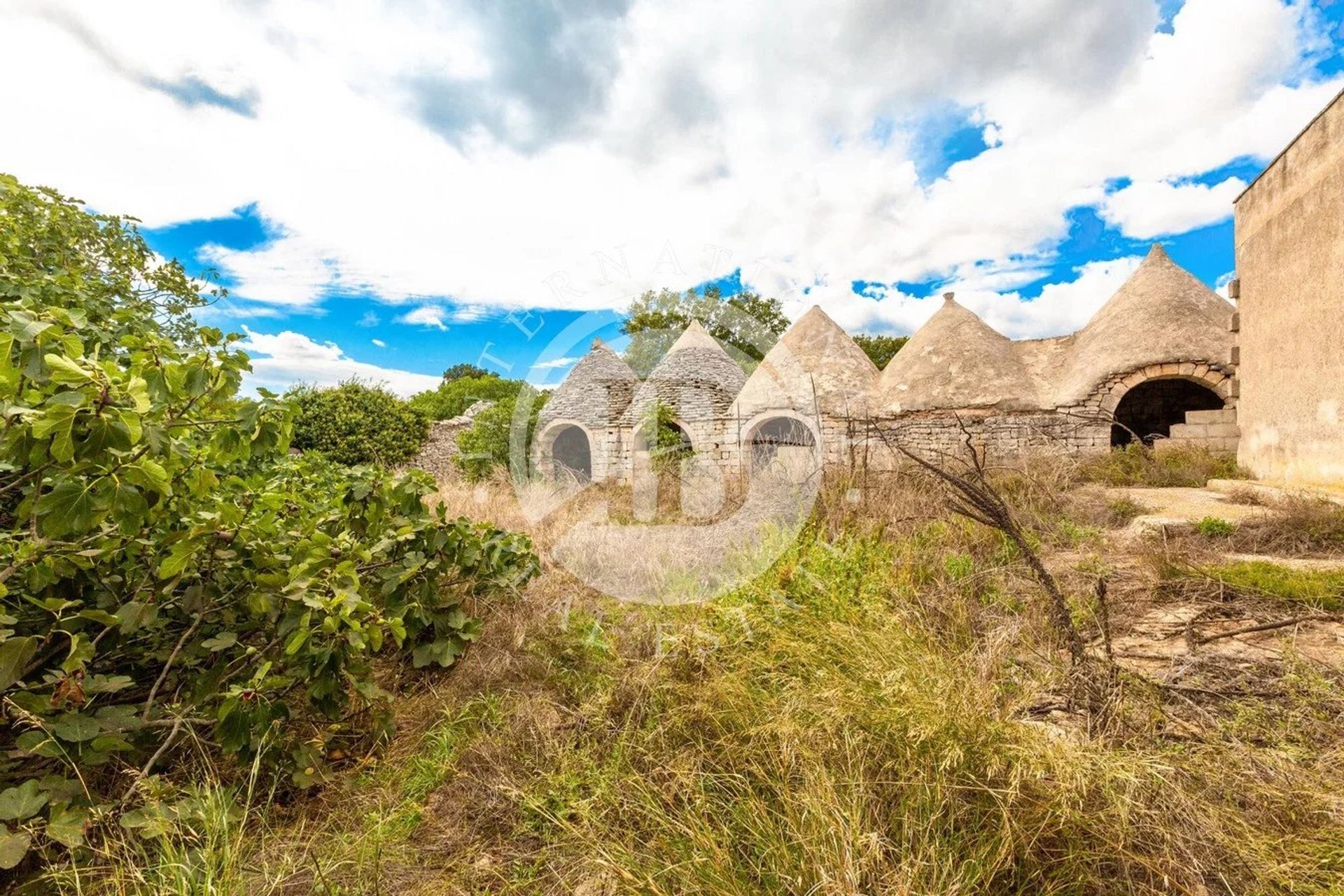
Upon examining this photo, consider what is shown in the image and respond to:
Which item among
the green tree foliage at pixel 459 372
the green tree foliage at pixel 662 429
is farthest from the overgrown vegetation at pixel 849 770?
the green tree foliage at pixel 459 372

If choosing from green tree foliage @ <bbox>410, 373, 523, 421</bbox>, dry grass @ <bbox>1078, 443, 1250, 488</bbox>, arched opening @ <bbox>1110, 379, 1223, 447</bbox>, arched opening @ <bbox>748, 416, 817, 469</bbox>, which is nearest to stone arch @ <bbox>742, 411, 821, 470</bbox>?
arched opening @ <bbox>748, 416, 817, 469</bbox>

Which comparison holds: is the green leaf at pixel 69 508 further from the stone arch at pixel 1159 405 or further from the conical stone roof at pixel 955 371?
the stone arch at pixel 1159 405

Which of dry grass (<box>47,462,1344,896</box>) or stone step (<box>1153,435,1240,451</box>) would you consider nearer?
dry grass (<box>47,462,1344,896</box>)

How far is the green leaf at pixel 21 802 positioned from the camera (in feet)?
4.84

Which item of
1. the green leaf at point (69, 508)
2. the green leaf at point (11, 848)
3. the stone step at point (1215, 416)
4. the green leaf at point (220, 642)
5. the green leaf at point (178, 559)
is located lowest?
the green leaf at point (11, 848)

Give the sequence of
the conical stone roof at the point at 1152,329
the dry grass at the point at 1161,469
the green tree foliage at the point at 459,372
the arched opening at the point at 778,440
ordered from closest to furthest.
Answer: the dry grass at the point at 1161,469, the arched opening at the point at 778,440, the conical stone roof at the point at 1152,329, the green tree foliage at the point at 459,372

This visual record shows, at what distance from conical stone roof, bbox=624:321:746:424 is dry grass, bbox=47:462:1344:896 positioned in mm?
10957

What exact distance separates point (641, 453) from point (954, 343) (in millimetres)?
8289

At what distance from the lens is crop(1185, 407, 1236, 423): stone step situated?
10.5 metres

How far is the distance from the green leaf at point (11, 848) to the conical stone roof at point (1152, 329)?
14.9 meters

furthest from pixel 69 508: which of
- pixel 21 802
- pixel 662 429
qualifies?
pixel 662 429

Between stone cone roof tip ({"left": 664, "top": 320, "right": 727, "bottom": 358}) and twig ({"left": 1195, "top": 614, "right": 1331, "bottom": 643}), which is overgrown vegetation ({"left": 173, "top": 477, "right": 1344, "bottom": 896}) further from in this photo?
stone cone roof tip ({"left": 664, "top": 320, "right": 727, "bottom": 358})

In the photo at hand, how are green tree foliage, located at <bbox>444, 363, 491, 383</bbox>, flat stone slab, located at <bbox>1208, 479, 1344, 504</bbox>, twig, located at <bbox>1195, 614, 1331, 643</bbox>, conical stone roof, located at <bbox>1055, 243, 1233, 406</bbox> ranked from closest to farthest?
1. twig, located at <bbox>1195, 614, 1331, 643</bbox>
2. flat stone slab, located at <bbox>1208, 479, 1344, 504</bbox>
3. conical stone roof, located at <bbox>1055, 243, 1233, 406</bbox>
4. green tree foliage, located at <bbox>444, 363, 491, 383</bbox>

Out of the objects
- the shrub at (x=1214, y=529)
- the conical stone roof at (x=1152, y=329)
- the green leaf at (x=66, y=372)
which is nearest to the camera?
the green leaf at (x=66, y=372)
